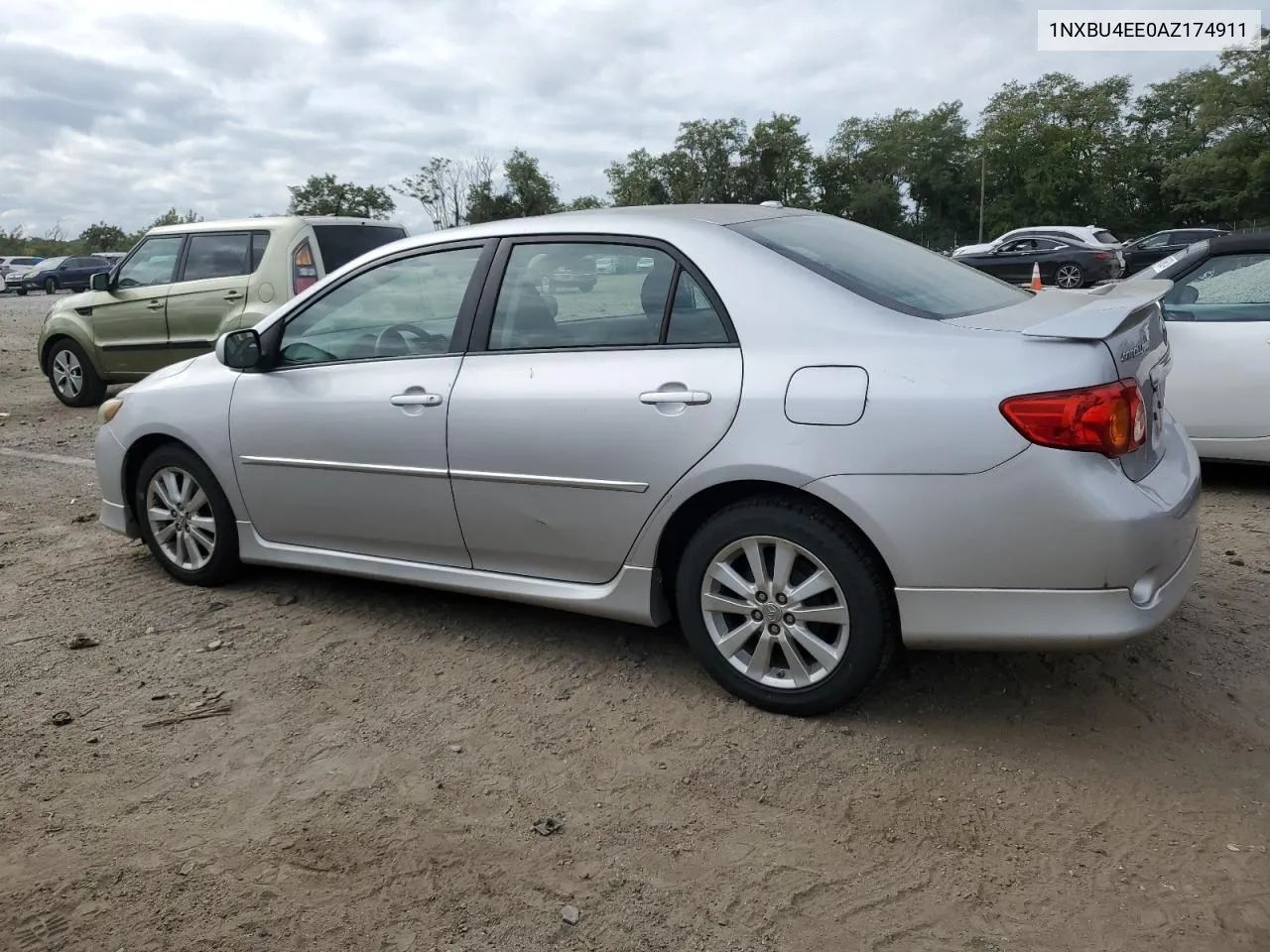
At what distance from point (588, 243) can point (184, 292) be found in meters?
7.22

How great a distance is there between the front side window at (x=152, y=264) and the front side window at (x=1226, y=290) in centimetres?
826

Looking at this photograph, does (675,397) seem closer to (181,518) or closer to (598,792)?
(598,792)

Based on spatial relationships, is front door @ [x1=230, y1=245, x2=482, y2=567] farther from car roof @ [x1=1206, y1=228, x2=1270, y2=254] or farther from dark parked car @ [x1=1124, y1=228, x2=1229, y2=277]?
dark parked car @ [x1=1124, y1=228, x2=1229, y2=277]

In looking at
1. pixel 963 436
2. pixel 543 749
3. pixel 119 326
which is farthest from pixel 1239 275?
pixel 119 326

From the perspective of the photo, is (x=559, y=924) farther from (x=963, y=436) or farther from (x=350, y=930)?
(x=963, y=436)

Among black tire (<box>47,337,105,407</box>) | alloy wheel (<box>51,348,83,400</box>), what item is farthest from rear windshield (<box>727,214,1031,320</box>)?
alloy wheel (<box>51,348,83,400</box>)

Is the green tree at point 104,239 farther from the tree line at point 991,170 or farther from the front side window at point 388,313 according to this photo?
the front side window at point 388,313

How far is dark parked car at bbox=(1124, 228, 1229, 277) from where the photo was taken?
91.5 ft

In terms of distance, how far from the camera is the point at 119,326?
34.0ft

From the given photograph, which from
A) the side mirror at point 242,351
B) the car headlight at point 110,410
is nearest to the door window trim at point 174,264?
the car headlight at point 110,410

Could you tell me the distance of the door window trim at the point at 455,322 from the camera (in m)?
3.96

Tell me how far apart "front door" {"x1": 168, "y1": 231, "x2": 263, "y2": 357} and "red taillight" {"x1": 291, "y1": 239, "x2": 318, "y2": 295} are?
0.42 meters

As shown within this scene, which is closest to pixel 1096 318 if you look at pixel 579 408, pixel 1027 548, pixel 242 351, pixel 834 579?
pixel 1027 548

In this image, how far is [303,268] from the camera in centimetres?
923
